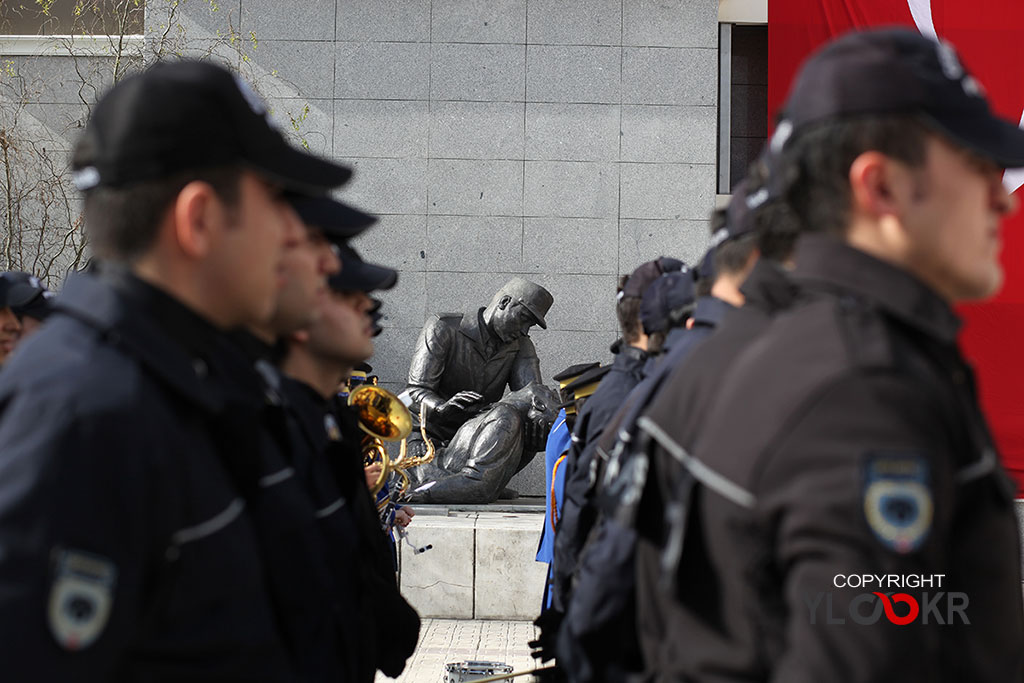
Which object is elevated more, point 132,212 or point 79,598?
point 132,212

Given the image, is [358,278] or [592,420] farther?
[592,420]

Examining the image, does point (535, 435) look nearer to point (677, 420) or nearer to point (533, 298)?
point (533, 298)

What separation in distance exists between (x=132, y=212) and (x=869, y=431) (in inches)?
39.9

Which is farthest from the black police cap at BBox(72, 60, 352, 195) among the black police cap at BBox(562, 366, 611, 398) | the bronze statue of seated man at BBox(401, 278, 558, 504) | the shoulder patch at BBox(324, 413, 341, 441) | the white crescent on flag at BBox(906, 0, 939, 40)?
the white crescent on flag at BBox(906, 0, 939, 40)

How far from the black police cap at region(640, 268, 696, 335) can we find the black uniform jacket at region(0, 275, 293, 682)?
Result: 2.57 meters

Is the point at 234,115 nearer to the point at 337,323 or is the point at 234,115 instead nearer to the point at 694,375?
the point at 694,375

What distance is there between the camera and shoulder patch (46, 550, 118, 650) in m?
1.25

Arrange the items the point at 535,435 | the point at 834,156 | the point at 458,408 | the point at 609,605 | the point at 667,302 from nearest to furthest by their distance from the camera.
Result: the point at 834,156 < the point at 609,605 < the point at 667,302 < the point at 535,435 < the point at 458,408

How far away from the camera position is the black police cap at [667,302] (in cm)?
394

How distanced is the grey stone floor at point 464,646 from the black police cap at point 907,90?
4999mm

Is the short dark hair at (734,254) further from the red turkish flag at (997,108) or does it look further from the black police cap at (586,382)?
the red turkish flag at (997,108)

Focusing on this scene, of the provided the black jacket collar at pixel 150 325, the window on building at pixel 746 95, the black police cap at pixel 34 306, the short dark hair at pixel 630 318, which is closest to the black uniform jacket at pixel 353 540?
the black jacket collar at pixel 150 325

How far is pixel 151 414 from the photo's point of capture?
4.51ft

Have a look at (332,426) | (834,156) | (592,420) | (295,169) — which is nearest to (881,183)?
(834,156)
